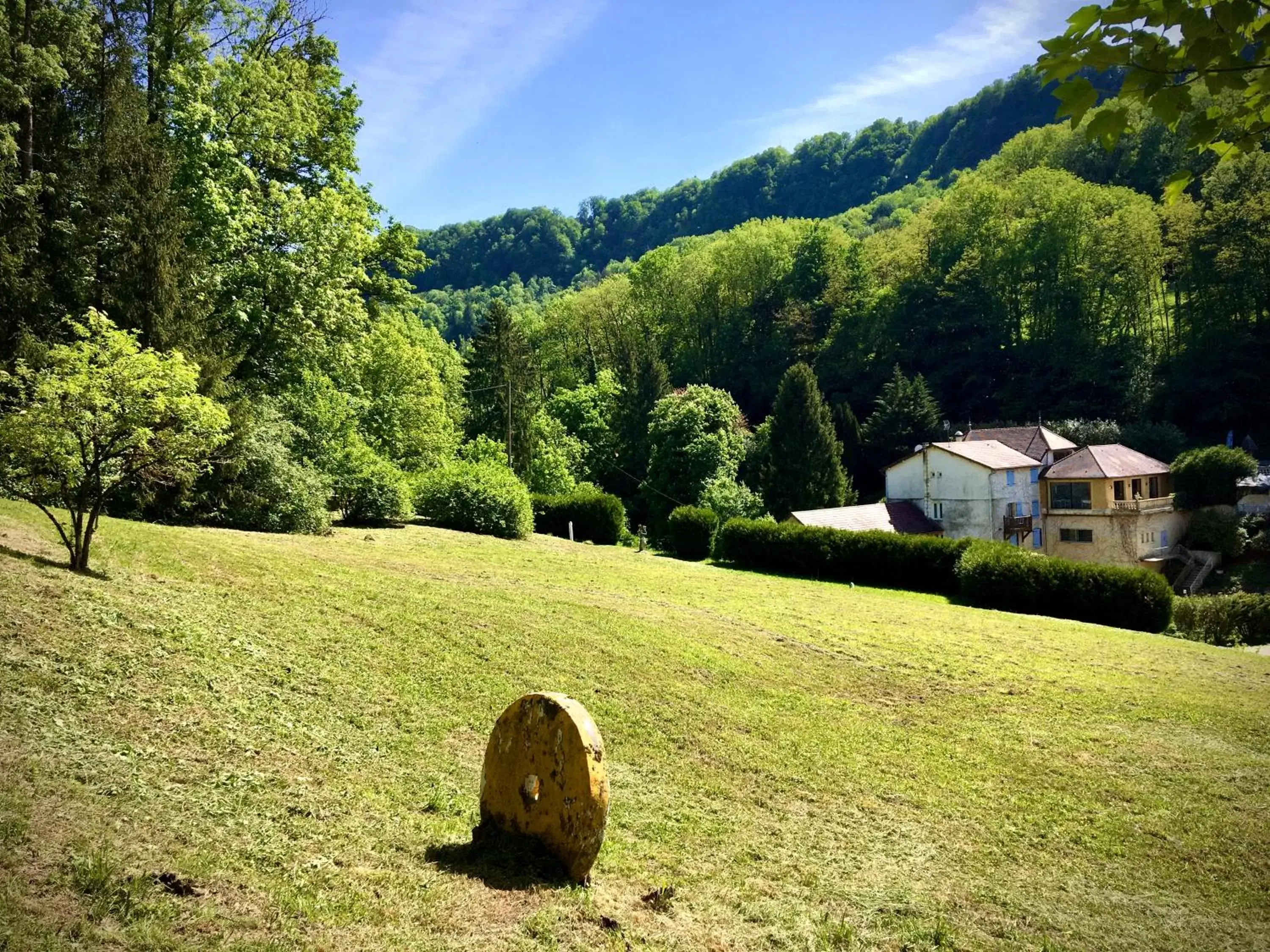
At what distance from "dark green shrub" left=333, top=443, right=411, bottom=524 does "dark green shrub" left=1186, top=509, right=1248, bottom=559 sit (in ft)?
132

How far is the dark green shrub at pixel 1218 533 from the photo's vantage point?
4244 centimetres

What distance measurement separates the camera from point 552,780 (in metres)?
6.49

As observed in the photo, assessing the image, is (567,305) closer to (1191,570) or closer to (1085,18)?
(1191,570)

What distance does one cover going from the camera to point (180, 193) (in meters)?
23.8

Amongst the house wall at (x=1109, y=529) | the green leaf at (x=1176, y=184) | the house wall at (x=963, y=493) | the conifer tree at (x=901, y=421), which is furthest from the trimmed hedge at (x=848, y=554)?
the green leaf at (x=1176, y=184)

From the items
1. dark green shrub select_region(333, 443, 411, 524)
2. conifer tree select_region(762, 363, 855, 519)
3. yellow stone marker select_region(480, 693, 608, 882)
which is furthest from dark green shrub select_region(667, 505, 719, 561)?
yellow stone marker select_region(480, 693, 608, 882)

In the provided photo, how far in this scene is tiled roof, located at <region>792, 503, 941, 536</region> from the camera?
38188mm

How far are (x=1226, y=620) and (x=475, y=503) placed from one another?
26.7m

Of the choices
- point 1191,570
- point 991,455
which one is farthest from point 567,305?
point 1191,570

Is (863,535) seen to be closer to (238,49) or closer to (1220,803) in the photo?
(1220,803)

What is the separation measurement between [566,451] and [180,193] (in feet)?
111

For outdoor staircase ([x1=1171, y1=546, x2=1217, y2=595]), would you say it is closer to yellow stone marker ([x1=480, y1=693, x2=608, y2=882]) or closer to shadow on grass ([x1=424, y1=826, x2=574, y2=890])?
yellow stone marker ([x1=480, y1=693, x2=608, y2=882])

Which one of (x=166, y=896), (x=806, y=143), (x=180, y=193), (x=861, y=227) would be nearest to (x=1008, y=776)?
(x=166, y=896)

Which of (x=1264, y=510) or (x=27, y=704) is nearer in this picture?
(x=27, y=704)
